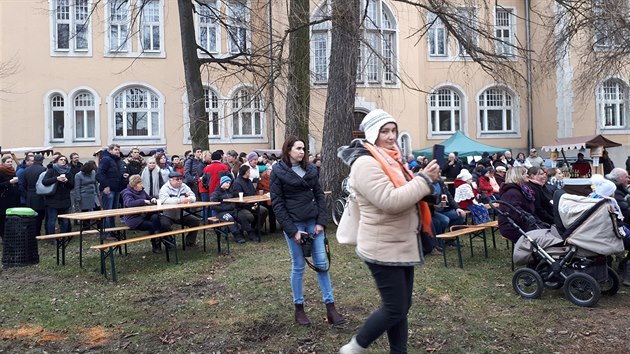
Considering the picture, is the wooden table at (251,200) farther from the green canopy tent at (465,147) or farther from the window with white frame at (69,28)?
the window with white frame at (69,28)

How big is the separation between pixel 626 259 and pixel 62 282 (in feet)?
26.3

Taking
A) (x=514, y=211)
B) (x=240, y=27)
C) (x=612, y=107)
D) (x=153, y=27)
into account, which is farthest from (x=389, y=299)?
(x=612, y=107)

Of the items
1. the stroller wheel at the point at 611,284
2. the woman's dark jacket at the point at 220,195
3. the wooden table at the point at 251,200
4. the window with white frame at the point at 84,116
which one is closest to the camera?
the stroller wheel at the point at 611,284

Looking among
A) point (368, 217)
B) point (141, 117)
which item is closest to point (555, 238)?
point (368, 217)

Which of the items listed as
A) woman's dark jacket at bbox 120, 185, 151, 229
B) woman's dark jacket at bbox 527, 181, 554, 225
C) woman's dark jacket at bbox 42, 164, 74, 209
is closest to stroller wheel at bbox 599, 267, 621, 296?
woman's dark jacket at bbox 527, 181, 554, 225

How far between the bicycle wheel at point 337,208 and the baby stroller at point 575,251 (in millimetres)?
5434

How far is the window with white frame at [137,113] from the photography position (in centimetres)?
2575

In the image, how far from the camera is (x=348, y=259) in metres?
9.26

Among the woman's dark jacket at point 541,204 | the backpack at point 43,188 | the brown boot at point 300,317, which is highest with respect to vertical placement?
the backpack at point 43,188

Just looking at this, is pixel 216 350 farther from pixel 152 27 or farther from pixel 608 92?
pixel 608 92

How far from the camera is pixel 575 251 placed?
691 cm

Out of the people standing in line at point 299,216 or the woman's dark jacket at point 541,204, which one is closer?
the people standing in line at point 299,216

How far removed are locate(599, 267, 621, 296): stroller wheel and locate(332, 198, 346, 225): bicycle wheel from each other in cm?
599

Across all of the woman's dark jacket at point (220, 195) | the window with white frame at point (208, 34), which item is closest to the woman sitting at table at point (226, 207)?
the woman's dark jacket at point (220, 195)
